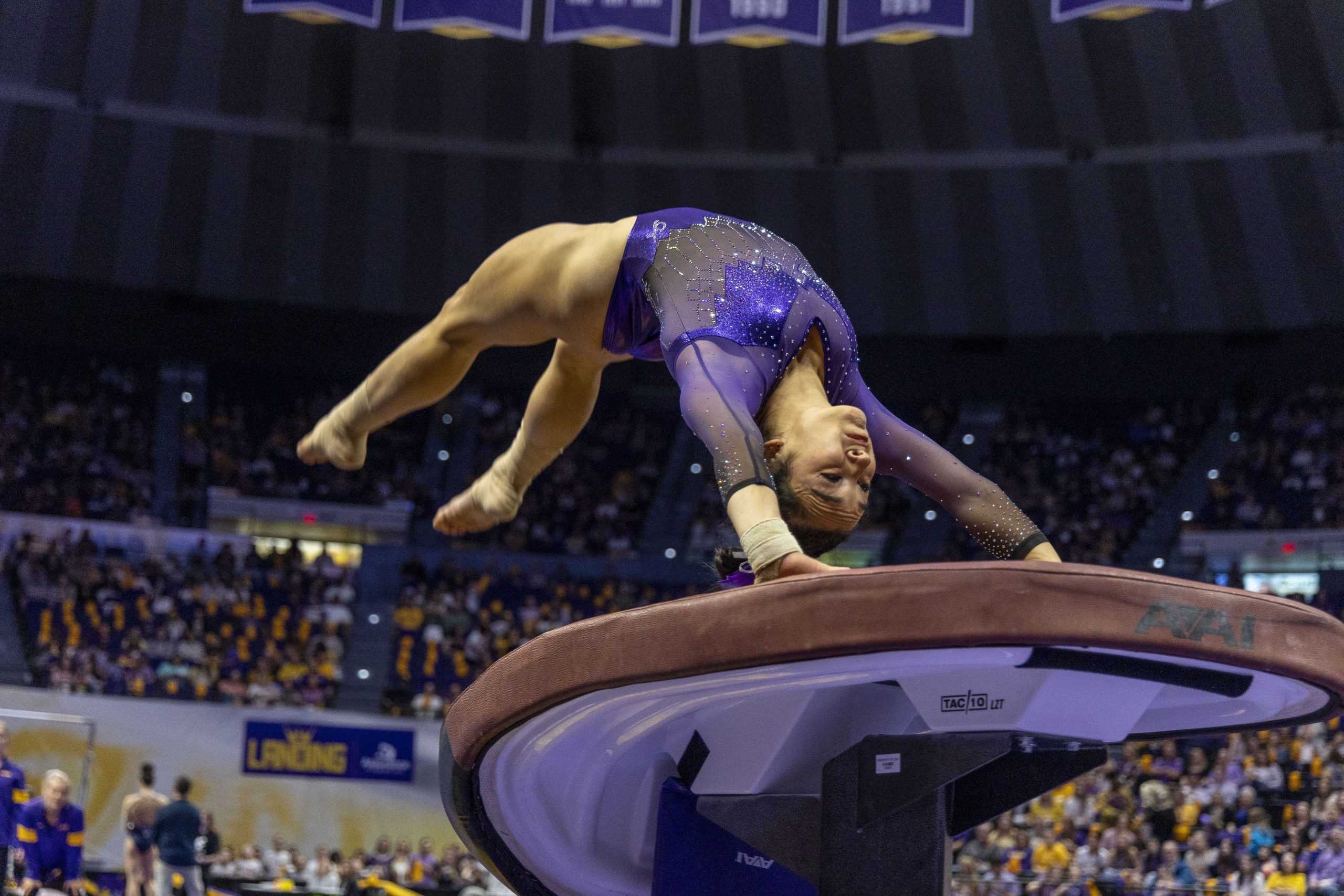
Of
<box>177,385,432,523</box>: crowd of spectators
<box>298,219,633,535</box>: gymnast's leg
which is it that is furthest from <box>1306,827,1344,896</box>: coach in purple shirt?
<box>177,385,432,523</box>: crowd of spectators

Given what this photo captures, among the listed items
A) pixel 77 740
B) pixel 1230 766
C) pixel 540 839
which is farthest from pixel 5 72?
pixel 540 839

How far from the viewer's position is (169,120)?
19016mm

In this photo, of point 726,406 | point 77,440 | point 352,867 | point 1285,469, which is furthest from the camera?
point 77,440

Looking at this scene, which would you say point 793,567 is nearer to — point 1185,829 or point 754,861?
point 754,861

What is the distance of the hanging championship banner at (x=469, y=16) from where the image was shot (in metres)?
11.3

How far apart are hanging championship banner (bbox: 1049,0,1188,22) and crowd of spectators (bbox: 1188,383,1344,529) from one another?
29.1 ft

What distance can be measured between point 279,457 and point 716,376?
704 inches

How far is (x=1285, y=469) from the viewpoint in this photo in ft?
61.0

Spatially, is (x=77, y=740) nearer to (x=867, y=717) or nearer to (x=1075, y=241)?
(x=867, y=717)

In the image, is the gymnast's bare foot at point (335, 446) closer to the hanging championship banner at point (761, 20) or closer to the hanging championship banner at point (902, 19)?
the hanging championship banner at point (761, 20)

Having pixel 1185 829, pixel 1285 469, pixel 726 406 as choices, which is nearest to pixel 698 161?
pixel 1285 469

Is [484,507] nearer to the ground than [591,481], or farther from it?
nearer to the ground

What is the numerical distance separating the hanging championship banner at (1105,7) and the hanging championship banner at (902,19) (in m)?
0.71

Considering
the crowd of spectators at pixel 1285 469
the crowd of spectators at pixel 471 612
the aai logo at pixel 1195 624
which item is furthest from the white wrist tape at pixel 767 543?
the crowd of spectators at pixel 1285 469
